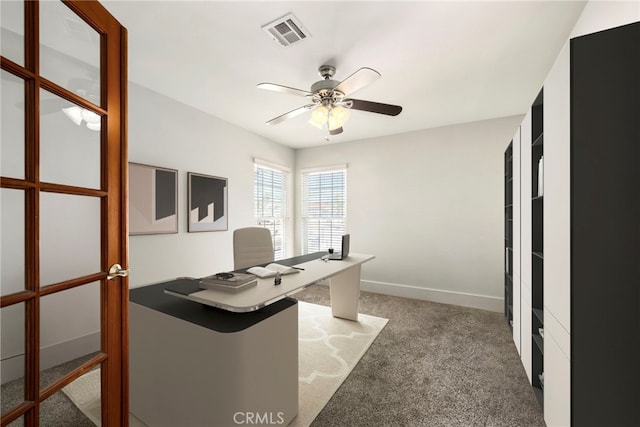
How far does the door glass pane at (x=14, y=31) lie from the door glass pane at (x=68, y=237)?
0.45 meters

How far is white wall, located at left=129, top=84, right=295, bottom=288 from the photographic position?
269 cm

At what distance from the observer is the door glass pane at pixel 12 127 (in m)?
0.79

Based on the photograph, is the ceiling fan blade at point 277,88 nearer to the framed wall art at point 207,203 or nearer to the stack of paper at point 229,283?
the stack of paper at point 229,283

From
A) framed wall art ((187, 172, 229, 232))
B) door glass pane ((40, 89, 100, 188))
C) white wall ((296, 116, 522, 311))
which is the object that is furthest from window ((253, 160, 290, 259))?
door glass pane ((40, 89, 100, 188))

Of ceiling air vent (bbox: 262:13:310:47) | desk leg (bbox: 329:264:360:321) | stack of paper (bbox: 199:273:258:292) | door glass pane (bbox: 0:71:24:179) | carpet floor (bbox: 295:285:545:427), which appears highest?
ceiling air vent (bbox: 262:13:310:47)

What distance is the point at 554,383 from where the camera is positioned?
4.51 ft

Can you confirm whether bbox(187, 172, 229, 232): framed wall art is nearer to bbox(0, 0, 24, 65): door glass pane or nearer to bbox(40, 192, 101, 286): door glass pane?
bbox(40, 192, 101, 286): door glass pane

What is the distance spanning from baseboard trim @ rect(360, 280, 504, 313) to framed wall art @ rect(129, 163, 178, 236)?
123 inches

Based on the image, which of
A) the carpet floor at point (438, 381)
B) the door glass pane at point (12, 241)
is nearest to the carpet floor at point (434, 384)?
the carpet floor at point (438, 381)

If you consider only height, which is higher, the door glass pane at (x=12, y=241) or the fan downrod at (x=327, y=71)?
the fan downrod at (x=327, y=71)

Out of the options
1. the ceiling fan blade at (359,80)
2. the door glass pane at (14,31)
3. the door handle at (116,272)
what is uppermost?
the ceiling fan blade at (359,80)

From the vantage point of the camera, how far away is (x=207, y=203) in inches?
135
